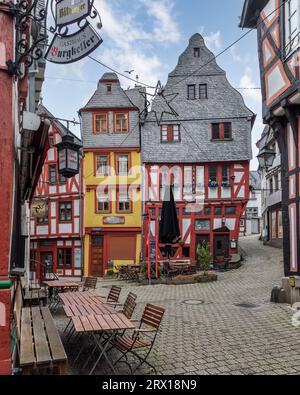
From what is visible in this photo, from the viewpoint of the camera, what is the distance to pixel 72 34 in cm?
454

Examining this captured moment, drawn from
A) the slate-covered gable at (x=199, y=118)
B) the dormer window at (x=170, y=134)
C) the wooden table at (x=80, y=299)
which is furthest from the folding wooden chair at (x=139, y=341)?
the dormer window at (x=170, y=134)

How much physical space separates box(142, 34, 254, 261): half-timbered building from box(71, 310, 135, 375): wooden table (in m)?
16.0

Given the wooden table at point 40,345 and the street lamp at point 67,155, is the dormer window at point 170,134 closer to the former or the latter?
the street lamp at point 67,155

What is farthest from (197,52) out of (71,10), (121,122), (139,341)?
(139,341)

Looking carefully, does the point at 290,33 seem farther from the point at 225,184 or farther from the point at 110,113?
the point at 110,113

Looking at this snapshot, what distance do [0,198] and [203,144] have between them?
65.9 feet

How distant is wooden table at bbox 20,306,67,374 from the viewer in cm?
409

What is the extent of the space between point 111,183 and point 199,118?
6398 mm

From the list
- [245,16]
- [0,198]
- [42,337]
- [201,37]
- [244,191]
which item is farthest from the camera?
[201,37]

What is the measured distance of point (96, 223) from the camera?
2292 cm

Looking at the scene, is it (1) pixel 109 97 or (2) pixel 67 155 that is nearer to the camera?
(2) pixel 67 155
